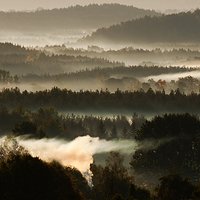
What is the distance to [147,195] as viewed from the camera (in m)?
166

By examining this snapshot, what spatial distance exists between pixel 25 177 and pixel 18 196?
651 cm

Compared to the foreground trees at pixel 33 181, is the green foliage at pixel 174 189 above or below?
below

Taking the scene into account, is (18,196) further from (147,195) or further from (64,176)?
(147,195)

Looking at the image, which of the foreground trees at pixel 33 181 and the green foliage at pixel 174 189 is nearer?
the foreground trees at pixel 33 181

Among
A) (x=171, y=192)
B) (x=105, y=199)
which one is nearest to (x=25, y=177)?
(x=171, y=192)

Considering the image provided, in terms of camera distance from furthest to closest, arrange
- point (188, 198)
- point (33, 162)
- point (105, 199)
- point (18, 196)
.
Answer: point (105, 199), point (188, 198), point (33, 162), point (18, 196)

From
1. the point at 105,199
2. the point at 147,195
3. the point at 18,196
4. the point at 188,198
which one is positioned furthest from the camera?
the point at 105,199

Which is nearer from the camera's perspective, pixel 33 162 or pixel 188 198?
pixel 33 162

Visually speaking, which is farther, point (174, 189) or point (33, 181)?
point (174, 189)

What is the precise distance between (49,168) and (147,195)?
29.7 m

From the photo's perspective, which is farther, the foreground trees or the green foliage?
the green foliage

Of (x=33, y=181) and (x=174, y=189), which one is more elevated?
(x=33, y=181)

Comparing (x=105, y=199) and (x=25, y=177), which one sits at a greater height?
(x=25, y=177)

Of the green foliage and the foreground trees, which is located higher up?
the foreground trees
